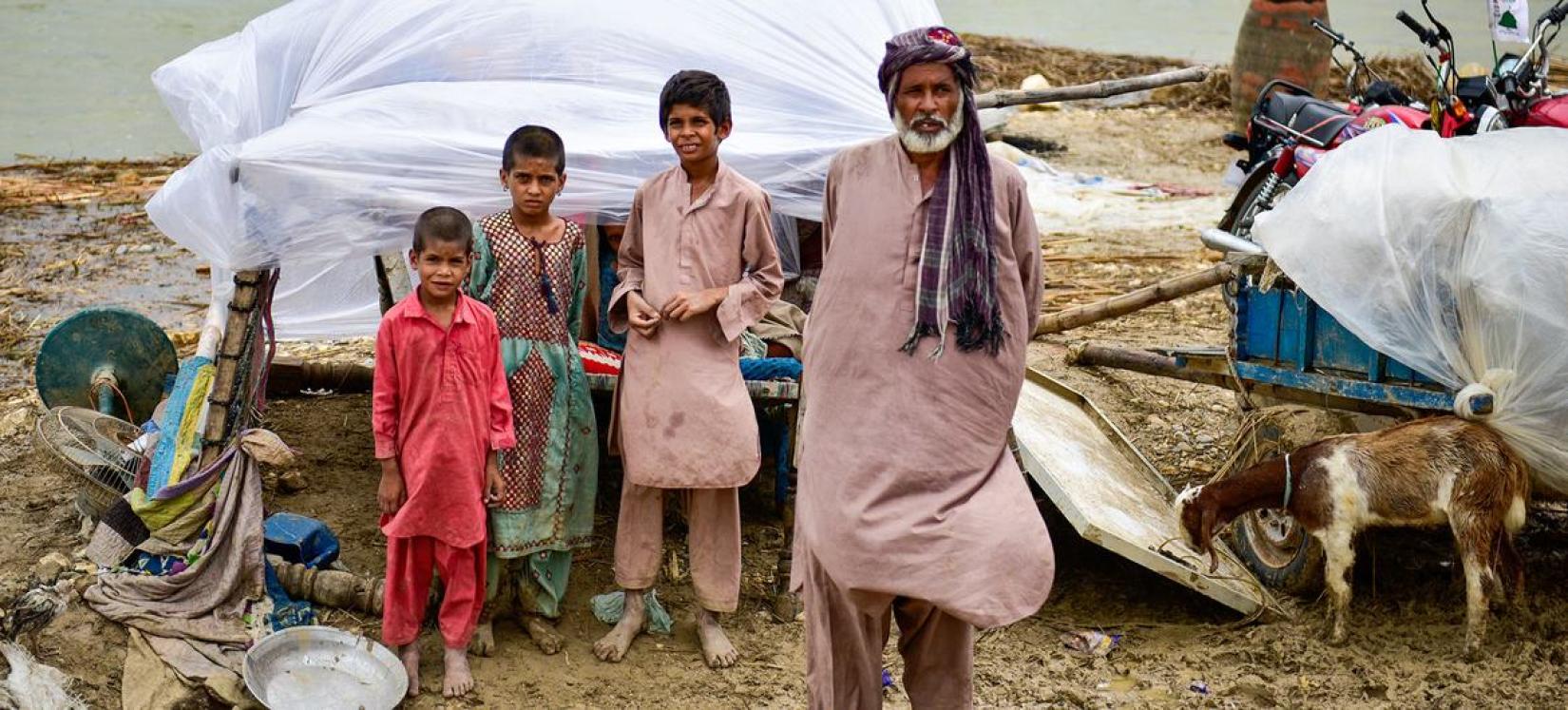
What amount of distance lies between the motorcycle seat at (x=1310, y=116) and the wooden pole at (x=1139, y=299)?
26.2 inches

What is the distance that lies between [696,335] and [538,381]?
468mm

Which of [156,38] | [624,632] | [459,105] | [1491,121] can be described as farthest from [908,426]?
[156,38]

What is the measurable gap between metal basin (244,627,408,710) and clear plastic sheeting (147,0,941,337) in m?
1.08

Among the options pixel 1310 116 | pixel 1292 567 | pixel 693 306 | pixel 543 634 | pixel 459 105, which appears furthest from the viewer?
pixel 1310 116

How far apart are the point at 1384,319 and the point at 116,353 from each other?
14.1 ft

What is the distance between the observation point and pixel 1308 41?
42.3 ft

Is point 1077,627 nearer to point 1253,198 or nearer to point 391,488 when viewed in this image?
point 391,488

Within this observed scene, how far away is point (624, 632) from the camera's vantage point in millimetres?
4391

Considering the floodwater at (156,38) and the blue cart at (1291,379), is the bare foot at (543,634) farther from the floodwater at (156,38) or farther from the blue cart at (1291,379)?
the floodwater at (156,38)

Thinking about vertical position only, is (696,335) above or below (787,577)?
above

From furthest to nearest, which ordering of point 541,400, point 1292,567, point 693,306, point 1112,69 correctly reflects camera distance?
1. point 1112,69
2. point 1292,567
3. point 541,400
4. point 693,306

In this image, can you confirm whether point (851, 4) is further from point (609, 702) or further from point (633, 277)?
point (609, 702)

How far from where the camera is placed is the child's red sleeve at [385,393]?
3.94 meters

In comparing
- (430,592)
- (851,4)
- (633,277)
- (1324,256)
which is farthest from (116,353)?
(1324,256)
